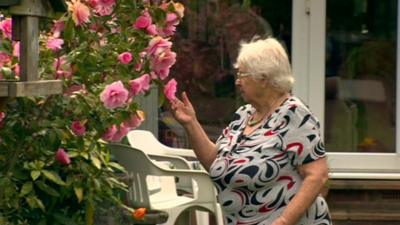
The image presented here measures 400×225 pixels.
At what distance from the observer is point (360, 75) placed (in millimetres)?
8281

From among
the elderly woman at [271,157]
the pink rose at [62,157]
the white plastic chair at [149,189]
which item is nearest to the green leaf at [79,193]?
the pink rose at [62,157]

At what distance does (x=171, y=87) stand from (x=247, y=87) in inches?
20.0

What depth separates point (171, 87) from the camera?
16.4ft

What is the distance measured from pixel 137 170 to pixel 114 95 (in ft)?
7.17

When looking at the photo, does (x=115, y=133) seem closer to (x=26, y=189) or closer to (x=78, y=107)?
(x=78, y=107)

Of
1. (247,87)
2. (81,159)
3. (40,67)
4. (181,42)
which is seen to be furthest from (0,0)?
(181,42)

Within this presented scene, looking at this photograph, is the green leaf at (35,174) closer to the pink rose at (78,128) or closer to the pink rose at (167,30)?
the pink rose at (78,128)

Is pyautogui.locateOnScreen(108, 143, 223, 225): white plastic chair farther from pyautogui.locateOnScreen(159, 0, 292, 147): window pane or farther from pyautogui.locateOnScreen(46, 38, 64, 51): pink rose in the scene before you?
pyautogui.locateOnScreen(46, 38, 64, 51): pink rose

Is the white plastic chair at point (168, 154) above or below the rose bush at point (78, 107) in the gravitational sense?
below

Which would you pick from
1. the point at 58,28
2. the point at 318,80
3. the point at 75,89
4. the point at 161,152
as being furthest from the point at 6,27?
the point at 318,80

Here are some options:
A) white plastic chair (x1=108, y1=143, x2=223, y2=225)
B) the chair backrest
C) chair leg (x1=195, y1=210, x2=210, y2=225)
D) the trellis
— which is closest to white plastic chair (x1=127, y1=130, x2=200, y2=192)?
chair leg (x1=195, y1=210, x2=210, y2=225)

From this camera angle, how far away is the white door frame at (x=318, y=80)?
319 inches

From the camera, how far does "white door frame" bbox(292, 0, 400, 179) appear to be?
8.10m

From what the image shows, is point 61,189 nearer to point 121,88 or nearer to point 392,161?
point 121,88
